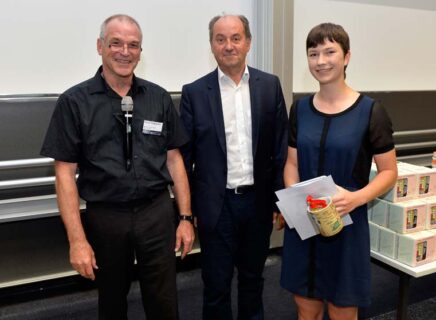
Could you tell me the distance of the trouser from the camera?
172cm

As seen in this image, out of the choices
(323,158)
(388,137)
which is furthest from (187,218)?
(388,137)

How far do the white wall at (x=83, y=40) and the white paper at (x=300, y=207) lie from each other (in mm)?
1385

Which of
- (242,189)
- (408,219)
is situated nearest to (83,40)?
(242,189)

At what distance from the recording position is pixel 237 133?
170cm

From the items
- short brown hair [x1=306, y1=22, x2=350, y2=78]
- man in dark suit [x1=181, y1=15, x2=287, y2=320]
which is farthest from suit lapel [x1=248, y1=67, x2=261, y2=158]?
short brown hair [x1=306, y1=22, x2=350, y2=78]

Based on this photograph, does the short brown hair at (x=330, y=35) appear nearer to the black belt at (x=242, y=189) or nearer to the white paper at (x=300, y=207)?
the white paper at (x=300, y=207)

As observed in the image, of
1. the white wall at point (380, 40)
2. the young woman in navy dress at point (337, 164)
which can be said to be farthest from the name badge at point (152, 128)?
the white wall at point (380, 40)

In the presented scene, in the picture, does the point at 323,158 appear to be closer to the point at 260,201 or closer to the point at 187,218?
the point at 260,201

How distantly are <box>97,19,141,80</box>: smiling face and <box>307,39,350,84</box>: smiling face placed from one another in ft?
2.18

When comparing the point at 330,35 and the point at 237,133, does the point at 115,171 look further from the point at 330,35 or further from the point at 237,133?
the point at 330,35

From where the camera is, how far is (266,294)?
2500mm

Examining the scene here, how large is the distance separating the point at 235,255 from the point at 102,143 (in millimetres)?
823

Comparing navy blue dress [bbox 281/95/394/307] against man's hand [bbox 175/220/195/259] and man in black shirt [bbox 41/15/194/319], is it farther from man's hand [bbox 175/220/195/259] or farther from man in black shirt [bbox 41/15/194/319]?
man in black shirt [bbox 41/15/194/319]

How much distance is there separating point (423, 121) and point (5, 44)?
319 cm
